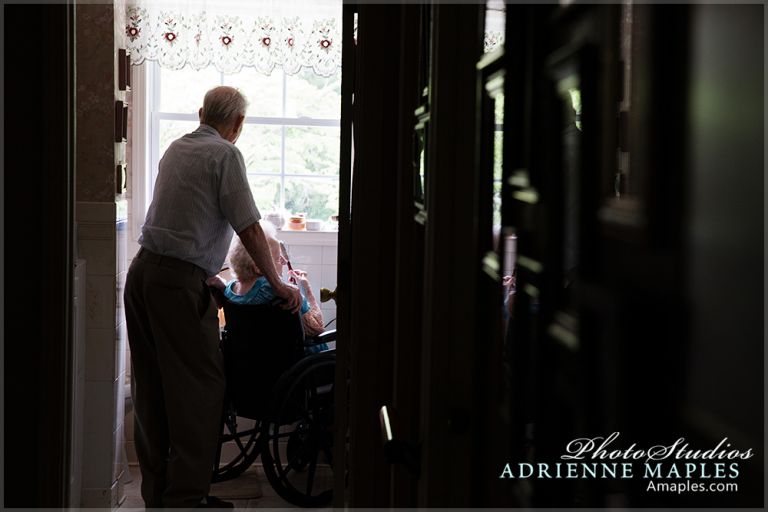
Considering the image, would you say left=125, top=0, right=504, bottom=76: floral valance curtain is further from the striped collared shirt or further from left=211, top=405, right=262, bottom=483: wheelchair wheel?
left=211, top=405, right=262, bottom=483: wheelchair wheel

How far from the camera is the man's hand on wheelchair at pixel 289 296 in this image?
3324 mm

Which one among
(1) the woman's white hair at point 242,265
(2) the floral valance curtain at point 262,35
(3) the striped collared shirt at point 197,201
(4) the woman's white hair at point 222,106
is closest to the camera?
(3) the striped collared shirt at point 197,201

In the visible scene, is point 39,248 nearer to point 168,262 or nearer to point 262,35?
point 168,262

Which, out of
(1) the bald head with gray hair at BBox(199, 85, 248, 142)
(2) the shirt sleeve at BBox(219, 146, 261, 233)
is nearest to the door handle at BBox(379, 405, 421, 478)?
(2) the shirt sleeve at BBox(219, 146, 261, 233)

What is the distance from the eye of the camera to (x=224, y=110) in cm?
326

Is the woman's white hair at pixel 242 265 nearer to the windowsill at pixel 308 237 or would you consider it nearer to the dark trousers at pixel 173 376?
the dark trousers at pixel 173 376

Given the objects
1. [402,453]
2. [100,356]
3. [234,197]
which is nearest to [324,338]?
[234,197]

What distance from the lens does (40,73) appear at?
138 cm

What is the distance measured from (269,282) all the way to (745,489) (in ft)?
9.54

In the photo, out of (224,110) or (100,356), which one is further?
(100,356)

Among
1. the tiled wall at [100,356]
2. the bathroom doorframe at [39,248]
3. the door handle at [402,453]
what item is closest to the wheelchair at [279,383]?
the tiled wall at [100,356]

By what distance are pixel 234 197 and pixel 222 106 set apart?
379mm

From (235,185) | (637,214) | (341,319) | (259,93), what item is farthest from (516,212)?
(259,93)

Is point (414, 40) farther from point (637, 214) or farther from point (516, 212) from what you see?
point (637, 214)
